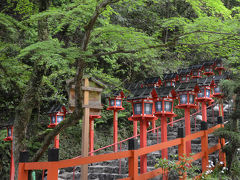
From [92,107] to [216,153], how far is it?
16.9 feet

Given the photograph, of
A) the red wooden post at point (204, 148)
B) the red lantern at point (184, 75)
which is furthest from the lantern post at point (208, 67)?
the red wooden post at point (204, 148)

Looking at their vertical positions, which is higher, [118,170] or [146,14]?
[146,14]

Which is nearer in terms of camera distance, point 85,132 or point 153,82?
point 85,132

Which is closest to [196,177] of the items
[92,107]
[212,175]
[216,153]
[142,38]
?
[212,175]

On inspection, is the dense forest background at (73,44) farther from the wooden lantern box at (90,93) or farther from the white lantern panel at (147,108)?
the white lantern panel at (147,108)

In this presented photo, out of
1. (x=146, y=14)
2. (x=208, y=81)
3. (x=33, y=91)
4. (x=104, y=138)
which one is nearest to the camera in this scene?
(x=33, y=91)

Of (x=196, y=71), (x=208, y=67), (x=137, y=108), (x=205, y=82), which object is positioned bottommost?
(x=137, y=108)

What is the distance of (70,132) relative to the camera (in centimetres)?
1202

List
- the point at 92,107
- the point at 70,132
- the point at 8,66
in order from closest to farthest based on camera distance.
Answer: the point at 92,107 → the point at 8,66 → the point at 70,132

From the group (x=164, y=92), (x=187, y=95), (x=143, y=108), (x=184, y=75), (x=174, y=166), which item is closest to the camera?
(x=174, y=166)

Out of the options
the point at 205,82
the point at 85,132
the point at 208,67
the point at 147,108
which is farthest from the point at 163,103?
the point at 208,67

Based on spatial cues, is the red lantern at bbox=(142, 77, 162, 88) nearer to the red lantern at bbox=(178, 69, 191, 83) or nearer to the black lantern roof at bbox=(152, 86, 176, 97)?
the red lantern at bbox=(178, 69, 191, 83)

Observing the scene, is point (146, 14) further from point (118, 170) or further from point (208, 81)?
point (118, 170)

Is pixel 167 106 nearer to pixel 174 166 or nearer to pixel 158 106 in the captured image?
pixel 158 106
